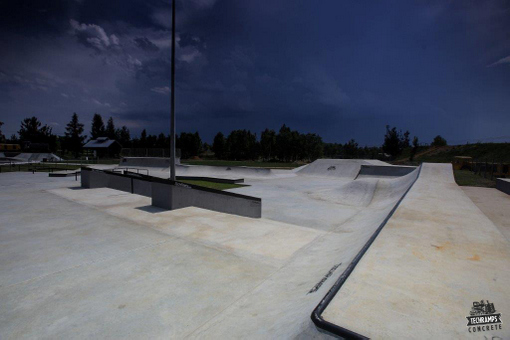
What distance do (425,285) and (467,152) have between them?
56964mm

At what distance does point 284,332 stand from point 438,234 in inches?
128

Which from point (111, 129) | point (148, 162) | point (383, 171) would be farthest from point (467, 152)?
point (111, 129)

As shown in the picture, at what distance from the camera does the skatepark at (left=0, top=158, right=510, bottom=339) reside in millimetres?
2125

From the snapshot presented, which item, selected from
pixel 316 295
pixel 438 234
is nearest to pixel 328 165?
pixel 438 234

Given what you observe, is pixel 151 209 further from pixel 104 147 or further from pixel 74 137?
pixel 74 137

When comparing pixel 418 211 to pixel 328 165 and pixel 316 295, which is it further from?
pixel 328 165

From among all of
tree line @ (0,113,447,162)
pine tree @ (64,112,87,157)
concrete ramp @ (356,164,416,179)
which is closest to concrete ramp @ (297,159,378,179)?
concrete ramp @ (356,164,416,179)

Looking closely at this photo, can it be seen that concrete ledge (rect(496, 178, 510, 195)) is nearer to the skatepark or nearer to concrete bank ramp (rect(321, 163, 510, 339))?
the skatepark

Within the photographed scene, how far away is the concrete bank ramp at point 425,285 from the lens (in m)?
1.82

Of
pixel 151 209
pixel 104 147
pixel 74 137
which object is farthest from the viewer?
pixel 74 137

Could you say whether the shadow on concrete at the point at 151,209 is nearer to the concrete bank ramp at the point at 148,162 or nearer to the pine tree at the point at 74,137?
the concrete bank ramp at the point at 148,162

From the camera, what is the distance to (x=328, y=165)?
25.1 meters

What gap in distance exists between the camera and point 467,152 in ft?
148

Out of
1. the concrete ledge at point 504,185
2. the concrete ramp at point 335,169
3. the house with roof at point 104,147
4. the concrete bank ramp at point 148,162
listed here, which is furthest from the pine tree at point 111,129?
the concrete ledge at point 504,185
